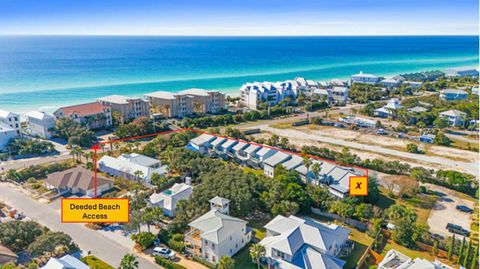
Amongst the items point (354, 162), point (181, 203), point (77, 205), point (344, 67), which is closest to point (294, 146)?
point (354, 162)

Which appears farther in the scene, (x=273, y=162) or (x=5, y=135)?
(x=5, y=135)

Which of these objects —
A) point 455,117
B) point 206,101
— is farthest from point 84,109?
point 455,117

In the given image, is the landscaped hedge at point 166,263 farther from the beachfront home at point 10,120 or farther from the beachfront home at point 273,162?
the beachfront home at point 10,120

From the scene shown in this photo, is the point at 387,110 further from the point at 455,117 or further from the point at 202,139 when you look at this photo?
the point at 202,139

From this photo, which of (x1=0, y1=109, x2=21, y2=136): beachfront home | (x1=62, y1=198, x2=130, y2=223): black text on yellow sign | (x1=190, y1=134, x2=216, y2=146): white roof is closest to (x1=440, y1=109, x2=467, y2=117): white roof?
(x1=190, y1=134, x2=216, y2=146): white roof

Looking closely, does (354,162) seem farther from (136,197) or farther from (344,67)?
(344,67)
